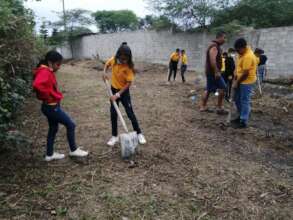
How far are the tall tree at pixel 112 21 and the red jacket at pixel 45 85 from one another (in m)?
46.1

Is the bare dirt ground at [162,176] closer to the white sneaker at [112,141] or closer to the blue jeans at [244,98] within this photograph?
the white sneaker at [112,141]

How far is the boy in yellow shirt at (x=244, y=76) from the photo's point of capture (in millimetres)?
4949

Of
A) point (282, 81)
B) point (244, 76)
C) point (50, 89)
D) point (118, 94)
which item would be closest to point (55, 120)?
point (50, 89)

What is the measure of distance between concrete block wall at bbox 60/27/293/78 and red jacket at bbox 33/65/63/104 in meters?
10.7

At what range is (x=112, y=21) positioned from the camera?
47.8 metres

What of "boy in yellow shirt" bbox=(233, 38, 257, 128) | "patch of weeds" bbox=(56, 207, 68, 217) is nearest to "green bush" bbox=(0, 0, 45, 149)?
"patch of weeds" bbox=(56, 207, 68, 217)

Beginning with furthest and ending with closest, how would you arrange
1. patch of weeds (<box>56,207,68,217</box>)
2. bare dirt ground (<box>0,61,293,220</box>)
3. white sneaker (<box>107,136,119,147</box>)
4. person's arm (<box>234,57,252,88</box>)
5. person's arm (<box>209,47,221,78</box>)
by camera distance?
1. person's arm (<box>209,47,221,78</box>)
2. person's arm (<box>234,57,252,88</box>)
3. white sneaker (<box>107,136,119,147</box>)
4. bare dirt ground (<box>0,61,293,220</box>)
5. patch of weeds (<box>56,207,68,217</box>)

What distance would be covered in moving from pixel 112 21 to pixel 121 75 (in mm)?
46574

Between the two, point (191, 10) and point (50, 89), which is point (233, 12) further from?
point (50, 89)

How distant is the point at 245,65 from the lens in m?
4.95

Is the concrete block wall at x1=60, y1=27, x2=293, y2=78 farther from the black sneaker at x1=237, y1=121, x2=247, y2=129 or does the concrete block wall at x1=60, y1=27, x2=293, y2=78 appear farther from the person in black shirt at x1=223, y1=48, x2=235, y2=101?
the black sneaker at x1=237, y1=121, x2=247, y2=129

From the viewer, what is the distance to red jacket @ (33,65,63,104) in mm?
3166

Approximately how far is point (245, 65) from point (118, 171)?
118 inches

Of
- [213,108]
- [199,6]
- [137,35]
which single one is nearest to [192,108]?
[213,108]
